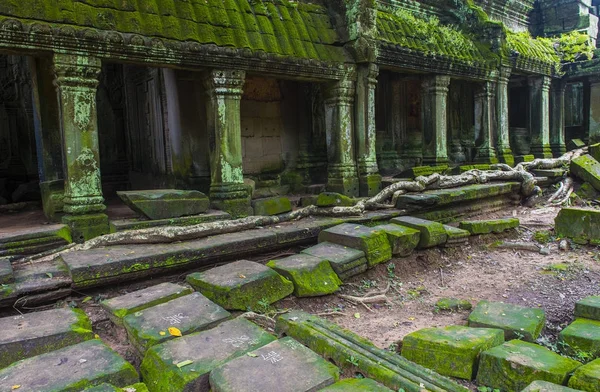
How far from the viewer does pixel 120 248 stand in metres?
4.30

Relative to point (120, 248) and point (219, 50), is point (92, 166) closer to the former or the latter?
point (120, 248)

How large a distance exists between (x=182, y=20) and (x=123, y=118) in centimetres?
460

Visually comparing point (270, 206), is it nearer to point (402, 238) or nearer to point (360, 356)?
point (402, 238)

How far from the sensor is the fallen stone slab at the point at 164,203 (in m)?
4.93

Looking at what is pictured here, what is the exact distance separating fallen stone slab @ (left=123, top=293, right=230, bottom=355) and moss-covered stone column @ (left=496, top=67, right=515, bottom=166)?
8.69m

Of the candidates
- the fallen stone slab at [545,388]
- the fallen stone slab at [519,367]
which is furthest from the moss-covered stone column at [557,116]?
the fallen stone slab at [545,388]

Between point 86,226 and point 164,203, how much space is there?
841mm

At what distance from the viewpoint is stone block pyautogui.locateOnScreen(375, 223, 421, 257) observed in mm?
4980

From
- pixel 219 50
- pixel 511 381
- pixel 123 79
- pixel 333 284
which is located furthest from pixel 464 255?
pixel 123 79

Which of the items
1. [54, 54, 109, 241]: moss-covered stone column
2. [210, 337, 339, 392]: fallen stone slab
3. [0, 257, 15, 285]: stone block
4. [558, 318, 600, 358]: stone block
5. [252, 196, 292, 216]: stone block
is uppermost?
[54, 54, 109, 241]: moss-covered stone column

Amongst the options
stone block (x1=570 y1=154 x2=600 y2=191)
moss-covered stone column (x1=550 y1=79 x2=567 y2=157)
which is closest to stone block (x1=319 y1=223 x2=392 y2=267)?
stone block (x1=570 y1=154 x2=600 y2=191)

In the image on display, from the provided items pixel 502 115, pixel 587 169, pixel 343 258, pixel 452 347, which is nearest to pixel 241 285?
pixel 343 258

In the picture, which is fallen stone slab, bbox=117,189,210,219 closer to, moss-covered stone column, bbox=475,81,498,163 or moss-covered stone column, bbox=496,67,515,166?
moss-covered stone column, bbox=475,81,498,163

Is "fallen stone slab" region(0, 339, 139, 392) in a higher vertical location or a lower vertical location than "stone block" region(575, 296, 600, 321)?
higher
